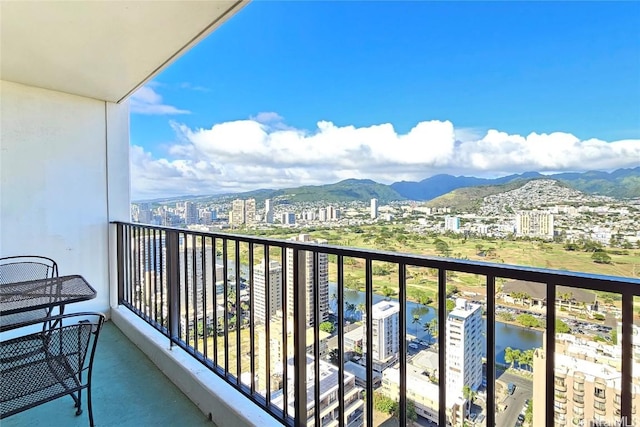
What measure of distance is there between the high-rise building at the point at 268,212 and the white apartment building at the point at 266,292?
4.98 ft

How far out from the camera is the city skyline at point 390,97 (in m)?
4.20

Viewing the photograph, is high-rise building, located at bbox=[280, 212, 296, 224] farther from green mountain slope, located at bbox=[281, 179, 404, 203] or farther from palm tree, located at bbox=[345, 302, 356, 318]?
palm tree, located at bbox=[345, 302, 356, 318]

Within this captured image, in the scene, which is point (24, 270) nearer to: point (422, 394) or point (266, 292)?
point (266, 292)

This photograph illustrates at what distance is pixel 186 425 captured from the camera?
1.73m

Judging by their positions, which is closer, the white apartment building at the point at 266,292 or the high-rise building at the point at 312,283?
the high-rise building at the point at 312,283

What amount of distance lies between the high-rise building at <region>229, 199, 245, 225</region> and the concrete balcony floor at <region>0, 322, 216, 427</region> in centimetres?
142

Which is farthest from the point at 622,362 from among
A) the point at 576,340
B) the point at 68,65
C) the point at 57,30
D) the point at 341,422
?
the point at 68,65

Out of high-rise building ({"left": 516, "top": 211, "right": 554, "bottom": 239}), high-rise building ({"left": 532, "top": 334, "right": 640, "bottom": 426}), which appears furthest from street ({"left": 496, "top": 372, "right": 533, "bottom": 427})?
high-rise building ({"left": 516, "top": 211, "right": 554, "bottom": 239})

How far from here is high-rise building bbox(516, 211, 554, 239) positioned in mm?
2121

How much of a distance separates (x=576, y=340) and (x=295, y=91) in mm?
9082

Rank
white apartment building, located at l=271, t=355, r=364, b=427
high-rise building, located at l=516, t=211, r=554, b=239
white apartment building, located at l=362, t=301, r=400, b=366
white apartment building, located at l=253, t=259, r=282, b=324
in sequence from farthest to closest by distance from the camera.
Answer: high-rise building, located at l=516, t=211, r=554, b=239 < white apartment building, located at l=253, t=259, r=282, b=324 < white apartment building, located at l=271, t=355, r=364, b=427 < white apartment building, located at l=362, t=301, r=400, b=366

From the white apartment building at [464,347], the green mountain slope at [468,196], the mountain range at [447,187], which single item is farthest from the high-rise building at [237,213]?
the white apartment building at [464,347]

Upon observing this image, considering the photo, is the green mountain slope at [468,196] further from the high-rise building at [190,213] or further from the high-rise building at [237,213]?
the high-rise building at [190,213]

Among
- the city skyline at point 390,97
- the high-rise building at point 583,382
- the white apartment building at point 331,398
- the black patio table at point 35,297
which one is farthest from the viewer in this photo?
the city skyline at point 390,97
